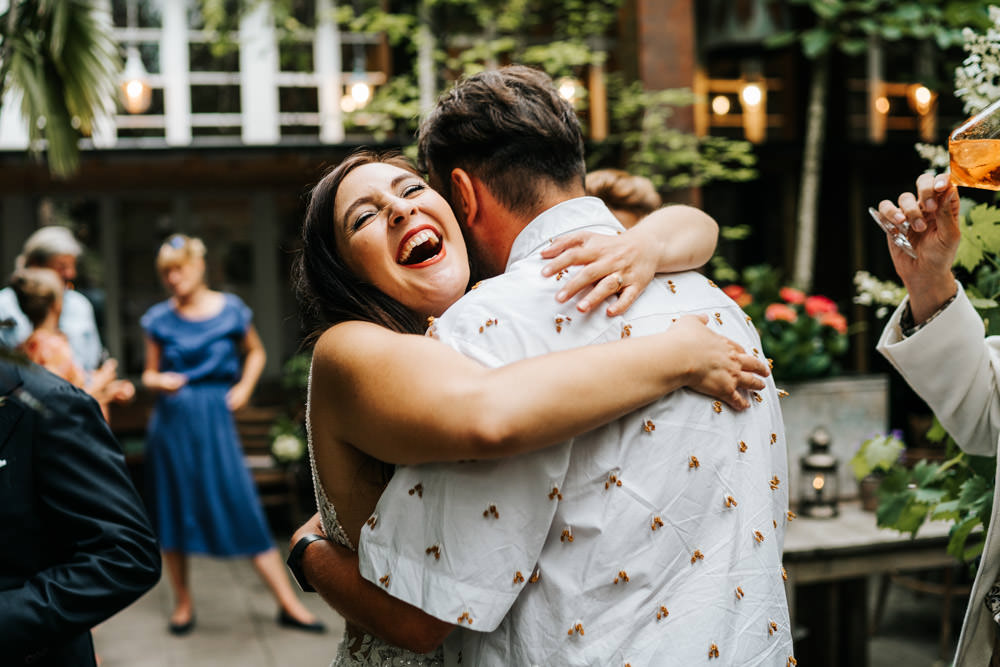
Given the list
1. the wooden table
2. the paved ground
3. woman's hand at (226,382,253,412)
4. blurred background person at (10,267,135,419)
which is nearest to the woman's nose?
the wooden table

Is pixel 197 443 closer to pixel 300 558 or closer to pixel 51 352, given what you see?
pixel 51 352

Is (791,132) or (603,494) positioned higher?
(791,132)

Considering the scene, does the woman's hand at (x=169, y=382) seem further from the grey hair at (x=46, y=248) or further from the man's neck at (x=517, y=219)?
the man's neck at (x=517, y=219)

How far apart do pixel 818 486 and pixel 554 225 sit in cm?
269

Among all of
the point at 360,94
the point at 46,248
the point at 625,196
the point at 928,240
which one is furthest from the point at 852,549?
the point at 360,94

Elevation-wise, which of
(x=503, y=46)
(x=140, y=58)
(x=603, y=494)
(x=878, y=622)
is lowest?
(x=878, y=622)

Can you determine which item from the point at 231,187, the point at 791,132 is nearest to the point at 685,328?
the point at 231,187

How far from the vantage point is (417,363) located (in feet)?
4.20

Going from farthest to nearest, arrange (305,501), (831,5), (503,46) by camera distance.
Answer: (305,501), (503,46), (831,5)

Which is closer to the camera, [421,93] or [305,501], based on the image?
[421,93]

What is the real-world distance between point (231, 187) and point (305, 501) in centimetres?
410

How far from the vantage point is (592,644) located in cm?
128

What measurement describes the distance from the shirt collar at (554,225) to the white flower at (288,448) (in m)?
5.79

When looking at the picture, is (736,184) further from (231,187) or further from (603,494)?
(603,494)
